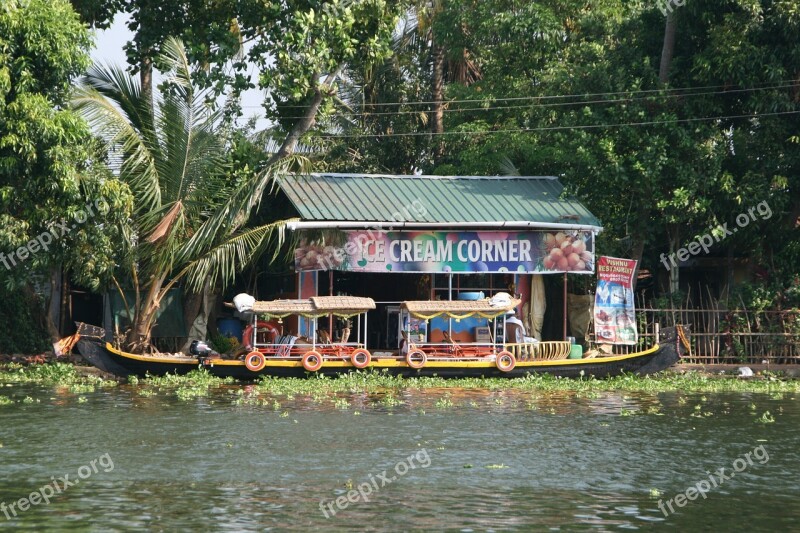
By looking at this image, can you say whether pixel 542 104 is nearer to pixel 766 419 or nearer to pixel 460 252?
pixel 460 252

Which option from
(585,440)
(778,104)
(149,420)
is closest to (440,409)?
(585,440)

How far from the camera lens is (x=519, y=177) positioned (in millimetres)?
26578

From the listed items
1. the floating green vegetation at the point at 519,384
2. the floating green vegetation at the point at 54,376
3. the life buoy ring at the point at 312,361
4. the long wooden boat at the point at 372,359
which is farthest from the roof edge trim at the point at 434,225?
the floating green vegetation at the point at 54,376

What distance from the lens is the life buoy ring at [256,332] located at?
71.5ft

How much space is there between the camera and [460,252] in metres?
23.9

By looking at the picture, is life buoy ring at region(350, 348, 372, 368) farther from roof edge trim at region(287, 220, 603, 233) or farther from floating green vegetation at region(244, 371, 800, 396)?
roof edge trim at region(287, 220, 603, 233)

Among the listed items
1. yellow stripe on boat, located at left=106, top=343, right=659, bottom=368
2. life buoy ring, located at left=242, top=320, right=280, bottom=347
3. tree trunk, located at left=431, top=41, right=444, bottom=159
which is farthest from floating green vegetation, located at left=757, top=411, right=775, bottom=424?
tree trunk, located at left=431, top=41, right=444, bottom=159

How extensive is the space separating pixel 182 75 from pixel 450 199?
6693 millimetres

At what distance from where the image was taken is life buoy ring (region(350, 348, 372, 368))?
2136 centimetres

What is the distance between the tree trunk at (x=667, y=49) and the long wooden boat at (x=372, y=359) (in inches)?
261
